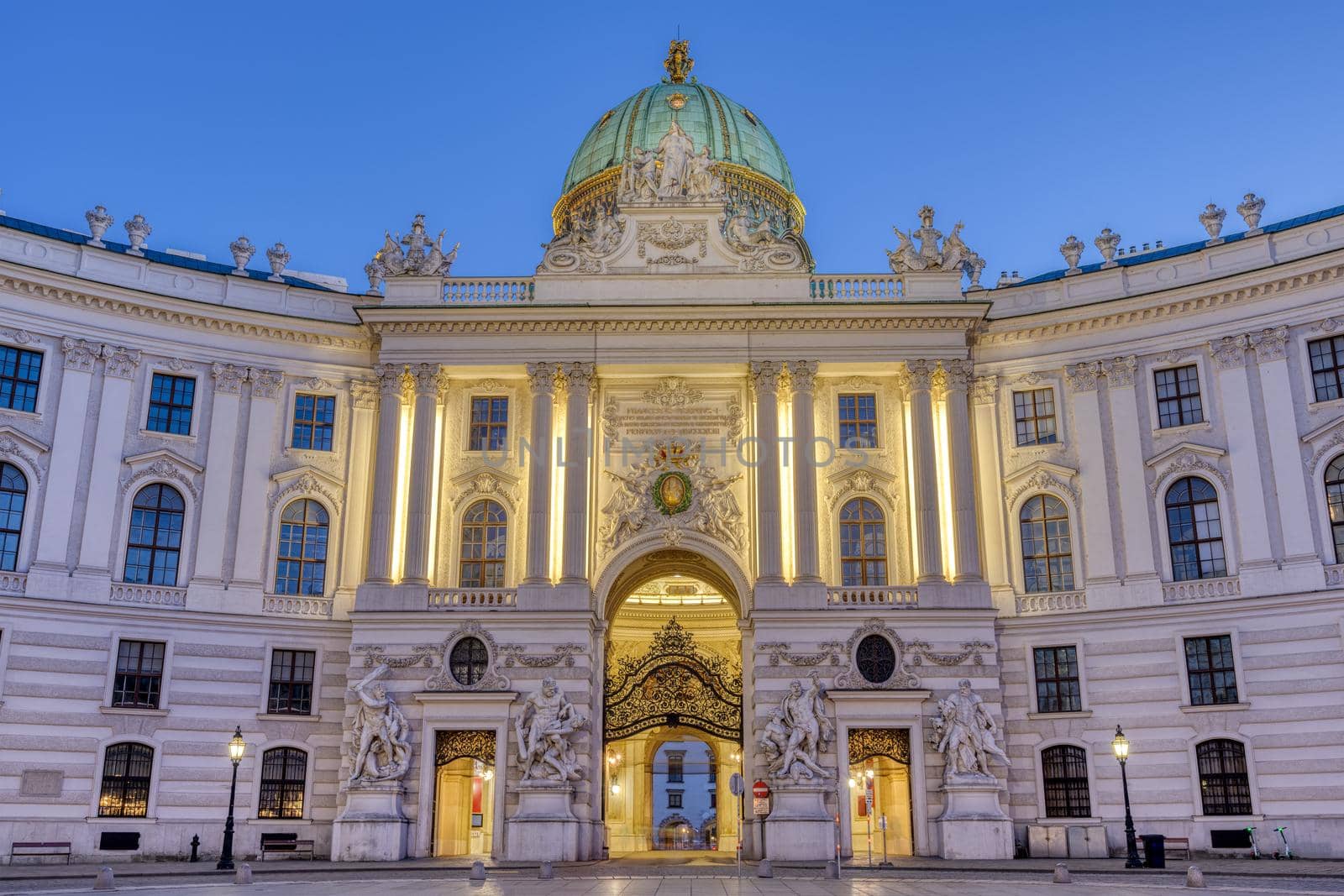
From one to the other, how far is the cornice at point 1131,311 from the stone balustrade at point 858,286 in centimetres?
329

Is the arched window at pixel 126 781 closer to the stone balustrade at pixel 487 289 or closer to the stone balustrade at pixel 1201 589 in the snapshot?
the stone balustrade at pixel 487 289

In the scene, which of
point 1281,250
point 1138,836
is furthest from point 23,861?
point 1281,250

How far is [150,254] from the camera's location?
43.1 meters

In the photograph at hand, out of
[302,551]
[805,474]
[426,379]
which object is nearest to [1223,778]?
[805,474]

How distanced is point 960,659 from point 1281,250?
54.1 ft

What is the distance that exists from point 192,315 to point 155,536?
7.43 meters

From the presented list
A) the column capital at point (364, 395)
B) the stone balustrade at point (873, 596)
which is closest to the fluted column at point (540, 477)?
the column capital at point (364, 395)

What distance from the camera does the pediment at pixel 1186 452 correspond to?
3812cm

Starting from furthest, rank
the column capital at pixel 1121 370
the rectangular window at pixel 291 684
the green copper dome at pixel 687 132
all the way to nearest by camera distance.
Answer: the green copper dome at pixel 687 132, the column capital at pixel 1121 370, the rectangular window at pixel 291 684

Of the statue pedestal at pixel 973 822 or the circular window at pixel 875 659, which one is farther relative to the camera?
the circular window at pixel 875 659

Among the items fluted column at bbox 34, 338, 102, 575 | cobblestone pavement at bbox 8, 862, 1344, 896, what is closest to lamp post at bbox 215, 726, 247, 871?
cobblestone pavement at bbox 8, 862, 1344, 896

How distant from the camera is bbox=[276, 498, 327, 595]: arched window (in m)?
40.2

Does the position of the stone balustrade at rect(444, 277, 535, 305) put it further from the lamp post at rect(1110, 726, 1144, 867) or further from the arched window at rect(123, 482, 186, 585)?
the lamp post at rect(1110, 726, 1144, 867)

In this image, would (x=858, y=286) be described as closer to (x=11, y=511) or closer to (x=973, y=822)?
(x=973, y=822)
